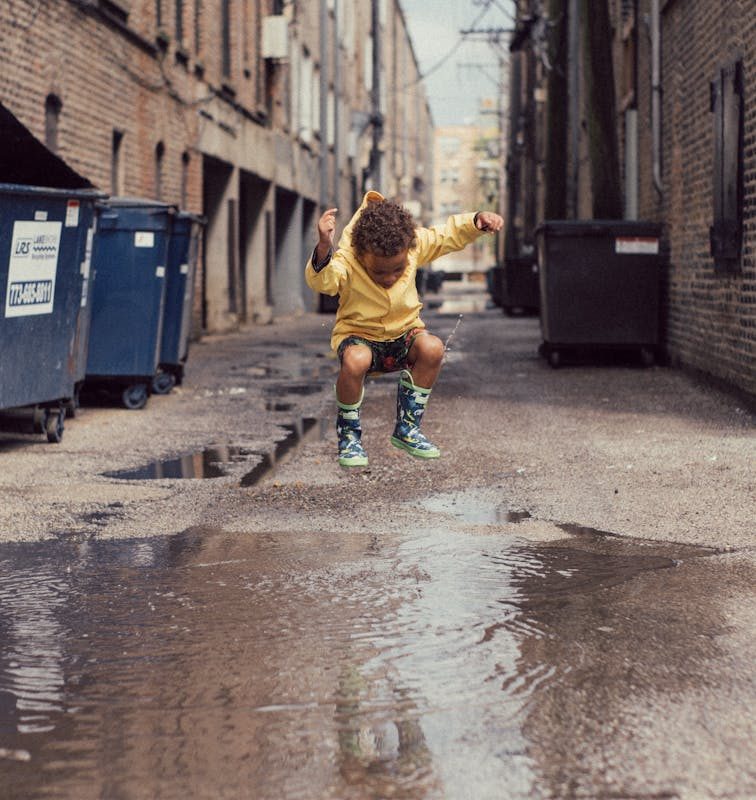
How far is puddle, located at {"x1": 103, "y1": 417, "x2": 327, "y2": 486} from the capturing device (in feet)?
25.7

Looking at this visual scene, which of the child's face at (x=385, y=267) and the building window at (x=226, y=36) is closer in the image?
the child's face at (x=385, y=267)

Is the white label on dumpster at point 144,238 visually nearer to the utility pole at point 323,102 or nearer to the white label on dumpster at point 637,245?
the white label on dumpster at point 637,245

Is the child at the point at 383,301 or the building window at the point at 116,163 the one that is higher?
the building window at the point at 116,163

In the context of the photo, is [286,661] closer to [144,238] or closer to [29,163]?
[29,163]

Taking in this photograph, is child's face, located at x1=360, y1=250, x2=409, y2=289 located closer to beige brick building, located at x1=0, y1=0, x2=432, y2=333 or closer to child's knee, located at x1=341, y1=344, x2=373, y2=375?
child's knee, located at x1=341, y1=344, x2=373, y2=375

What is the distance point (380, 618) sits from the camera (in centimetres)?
445

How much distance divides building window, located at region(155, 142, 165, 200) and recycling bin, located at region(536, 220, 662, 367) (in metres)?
6.94

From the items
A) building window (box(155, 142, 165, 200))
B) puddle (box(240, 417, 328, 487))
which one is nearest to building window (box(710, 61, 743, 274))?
puddle (box(240, 417, 328, 487))

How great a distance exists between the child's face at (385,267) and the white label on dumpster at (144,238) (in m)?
5.56

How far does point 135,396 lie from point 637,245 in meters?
6.28

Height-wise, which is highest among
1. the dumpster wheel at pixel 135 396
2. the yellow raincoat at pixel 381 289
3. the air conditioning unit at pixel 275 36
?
the air conditioning unit at pixel 275 36

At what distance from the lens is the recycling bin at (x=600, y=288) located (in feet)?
50.3

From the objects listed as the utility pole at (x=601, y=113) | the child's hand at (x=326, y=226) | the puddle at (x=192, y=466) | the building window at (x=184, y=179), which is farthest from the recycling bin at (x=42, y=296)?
the building window at (x=184, y=179)

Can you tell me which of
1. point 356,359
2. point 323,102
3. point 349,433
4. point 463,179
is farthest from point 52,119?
point 463,179
